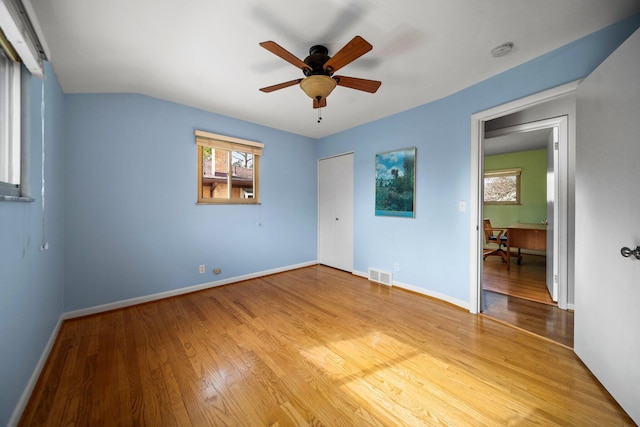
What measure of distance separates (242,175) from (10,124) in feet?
7.75

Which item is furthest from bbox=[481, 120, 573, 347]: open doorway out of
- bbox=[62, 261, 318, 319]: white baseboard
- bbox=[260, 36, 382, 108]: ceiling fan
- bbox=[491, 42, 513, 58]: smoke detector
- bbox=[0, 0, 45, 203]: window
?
bbox=[0, 0, 45, 203]: window

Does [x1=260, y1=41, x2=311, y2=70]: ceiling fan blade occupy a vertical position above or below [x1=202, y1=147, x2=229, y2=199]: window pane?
above

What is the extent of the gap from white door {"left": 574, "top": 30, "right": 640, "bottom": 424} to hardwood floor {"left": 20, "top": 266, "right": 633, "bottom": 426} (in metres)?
0.22

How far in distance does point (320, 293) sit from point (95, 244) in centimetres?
266

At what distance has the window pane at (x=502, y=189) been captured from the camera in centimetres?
580

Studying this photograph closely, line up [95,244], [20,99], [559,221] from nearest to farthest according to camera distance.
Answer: [20,99] < [95,244] < [559,221]

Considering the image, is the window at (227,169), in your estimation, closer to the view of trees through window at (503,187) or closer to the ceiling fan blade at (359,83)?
the ceiling fan blade at (359,83)

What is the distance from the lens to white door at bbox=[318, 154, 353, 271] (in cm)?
412

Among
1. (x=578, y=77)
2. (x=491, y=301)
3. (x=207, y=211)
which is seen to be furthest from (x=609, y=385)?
(x=207, y=211)

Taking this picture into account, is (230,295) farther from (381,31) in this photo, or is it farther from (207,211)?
(381,31)

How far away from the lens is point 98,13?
1.53 m

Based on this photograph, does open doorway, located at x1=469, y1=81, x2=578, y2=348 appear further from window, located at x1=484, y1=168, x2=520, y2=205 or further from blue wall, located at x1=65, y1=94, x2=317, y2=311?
window, located at x1=484, y1=168, x2=520, y2=205

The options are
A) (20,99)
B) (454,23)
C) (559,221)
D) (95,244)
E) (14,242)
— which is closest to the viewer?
(14,242)

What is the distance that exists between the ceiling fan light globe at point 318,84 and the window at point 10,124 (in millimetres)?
1829
